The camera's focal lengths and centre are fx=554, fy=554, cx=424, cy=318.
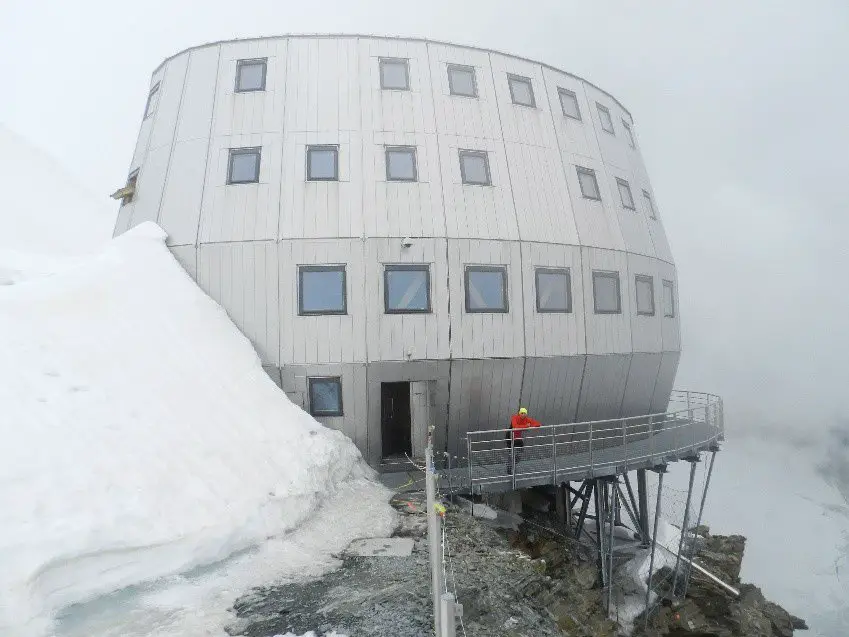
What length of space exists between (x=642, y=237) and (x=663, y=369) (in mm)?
4098

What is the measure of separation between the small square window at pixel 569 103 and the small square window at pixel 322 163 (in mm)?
7411

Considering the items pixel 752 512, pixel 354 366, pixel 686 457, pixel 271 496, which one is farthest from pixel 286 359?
pixel 752 512

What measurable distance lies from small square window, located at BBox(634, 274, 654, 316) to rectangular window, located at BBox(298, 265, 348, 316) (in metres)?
8.51

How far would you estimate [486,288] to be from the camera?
13648mm

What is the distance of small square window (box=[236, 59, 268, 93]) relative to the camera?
15125 millimetres

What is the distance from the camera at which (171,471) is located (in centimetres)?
812

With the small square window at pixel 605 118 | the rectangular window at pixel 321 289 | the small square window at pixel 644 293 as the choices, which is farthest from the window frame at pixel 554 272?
the small square window at pixel 605 118

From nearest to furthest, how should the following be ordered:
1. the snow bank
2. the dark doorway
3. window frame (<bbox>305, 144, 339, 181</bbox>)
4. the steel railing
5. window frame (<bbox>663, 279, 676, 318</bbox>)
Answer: the snow bank, the steel railing, window frame (<bbox>305, 144, 339, 181</bbox>), the dark doorway, window frame (<bbox>663, 279, 676, 318</bbox>)

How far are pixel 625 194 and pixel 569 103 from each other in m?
3.32

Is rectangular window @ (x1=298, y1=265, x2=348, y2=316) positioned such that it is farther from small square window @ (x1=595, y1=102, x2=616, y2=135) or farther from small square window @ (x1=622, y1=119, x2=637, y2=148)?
small square window @ (x1=622, y1=119, x2=637, y2=148)

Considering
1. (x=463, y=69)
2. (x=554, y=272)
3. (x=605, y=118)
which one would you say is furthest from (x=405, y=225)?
(x=605, y=118)

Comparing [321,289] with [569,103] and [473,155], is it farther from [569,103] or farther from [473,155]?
[569,103]

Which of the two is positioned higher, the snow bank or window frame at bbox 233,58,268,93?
window frame at bbox 233,58,268,93

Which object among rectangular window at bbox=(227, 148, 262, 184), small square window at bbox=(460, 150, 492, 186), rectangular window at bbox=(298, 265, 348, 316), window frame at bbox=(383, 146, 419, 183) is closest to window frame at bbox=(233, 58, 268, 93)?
rectangular window at bbox=(227, 148, 262, 184)
